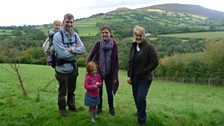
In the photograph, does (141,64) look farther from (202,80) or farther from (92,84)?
(202,80)

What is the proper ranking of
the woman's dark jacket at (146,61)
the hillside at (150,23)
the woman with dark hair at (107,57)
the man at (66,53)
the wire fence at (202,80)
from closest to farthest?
the woman's dark jacket at (146,61) < the man at (66,53) < the woman with dark hair at (107,57) < the wire fence at (202,80) < the hillside at (150,23)

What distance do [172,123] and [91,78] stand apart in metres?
3.09

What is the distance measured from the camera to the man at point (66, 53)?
861 cm

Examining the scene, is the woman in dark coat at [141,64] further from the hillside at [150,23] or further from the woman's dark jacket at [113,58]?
the hillside at [150,23]

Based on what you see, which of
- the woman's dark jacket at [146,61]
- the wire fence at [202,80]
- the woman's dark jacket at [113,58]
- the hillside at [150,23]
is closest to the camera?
the woman's dark jacket at [146,61]

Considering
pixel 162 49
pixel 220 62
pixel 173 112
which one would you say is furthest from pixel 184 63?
pixel 173 112

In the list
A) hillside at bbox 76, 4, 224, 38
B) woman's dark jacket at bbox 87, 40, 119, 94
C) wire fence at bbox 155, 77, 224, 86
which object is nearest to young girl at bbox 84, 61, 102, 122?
woman's dark jacket at bbox 87, 40, 119, 94

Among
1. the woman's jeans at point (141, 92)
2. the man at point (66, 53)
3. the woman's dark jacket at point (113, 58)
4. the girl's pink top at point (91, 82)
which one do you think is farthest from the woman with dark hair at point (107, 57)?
the woman's jeans at point (141, 92)

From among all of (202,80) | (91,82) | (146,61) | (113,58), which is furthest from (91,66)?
(202,80)

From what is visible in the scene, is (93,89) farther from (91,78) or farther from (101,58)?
(101,58)

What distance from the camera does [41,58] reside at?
2495 inches

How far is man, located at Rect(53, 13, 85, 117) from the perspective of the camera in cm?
861

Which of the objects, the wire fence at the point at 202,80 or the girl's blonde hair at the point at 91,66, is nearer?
the girl's blonde hair at the point at 91,66

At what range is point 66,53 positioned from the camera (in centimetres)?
861
